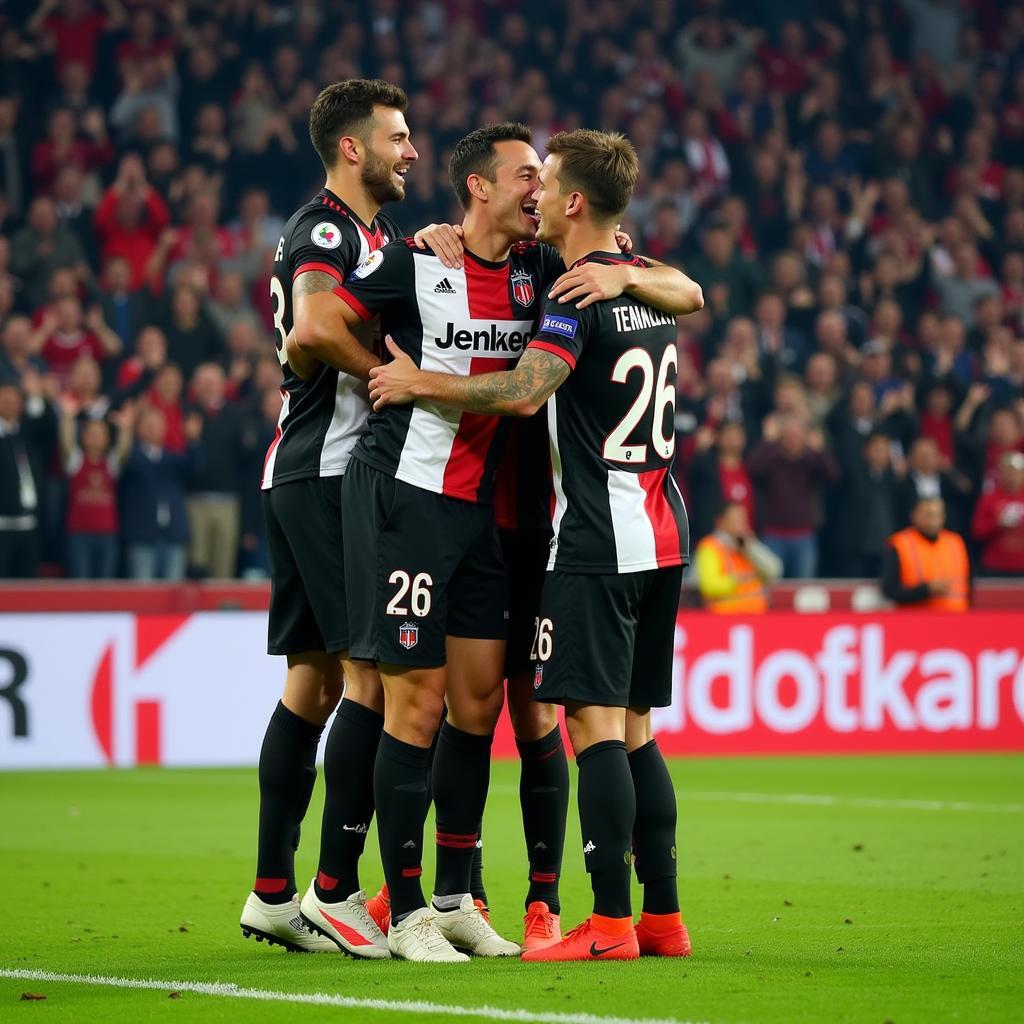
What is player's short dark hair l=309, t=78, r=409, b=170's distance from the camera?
6.07 meters

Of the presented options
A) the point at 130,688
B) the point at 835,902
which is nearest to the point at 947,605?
the point at 130,688

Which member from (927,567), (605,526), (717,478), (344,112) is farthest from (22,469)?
(605,526)

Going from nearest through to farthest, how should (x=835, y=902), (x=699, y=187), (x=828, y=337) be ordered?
(x=835, y=902) < (x=828, y=337) < (x=699, y=187)

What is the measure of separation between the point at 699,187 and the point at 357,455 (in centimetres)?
1437

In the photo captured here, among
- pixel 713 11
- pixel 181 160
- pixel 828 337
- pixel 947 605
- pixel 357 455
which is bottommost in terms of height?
pixel 947 605

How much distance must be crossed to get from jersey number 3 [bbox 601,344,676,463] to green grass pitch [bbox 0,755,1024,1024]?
4.80ft

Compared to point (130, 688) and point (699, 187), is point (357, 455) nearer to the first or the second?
point (130, 688)

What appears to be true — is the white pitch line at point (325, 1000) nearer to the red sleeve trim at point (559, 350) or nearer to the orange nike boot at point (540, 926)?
the orange nike boot at point (540, 926)

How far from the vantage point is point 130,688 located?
1252 centimetres

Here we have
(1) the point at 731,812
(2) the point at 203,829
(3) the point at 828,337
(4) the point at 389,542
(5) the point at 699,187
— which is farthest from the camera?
(5) the point at 699,187

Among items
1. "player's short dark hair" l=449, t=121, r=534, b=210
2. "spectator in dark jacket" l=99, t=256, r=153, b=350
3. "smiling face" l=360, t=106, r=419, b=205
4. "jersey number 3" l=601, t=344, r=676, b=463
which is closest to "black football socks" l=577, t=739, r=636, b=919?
"jersey number 3" l=601, t=344, r=676, b=463

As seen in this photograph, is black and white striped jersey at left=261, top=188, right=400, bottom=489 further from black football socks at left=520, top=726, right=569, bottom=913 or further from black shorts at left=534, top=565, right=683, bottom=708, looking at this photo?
black football socks at left=520, top=726, right=569, bottom=913

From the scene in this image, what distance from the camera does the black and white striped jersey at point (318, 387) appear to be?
5.84 metres

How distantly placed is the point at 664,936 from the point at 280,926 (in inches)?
47.6
